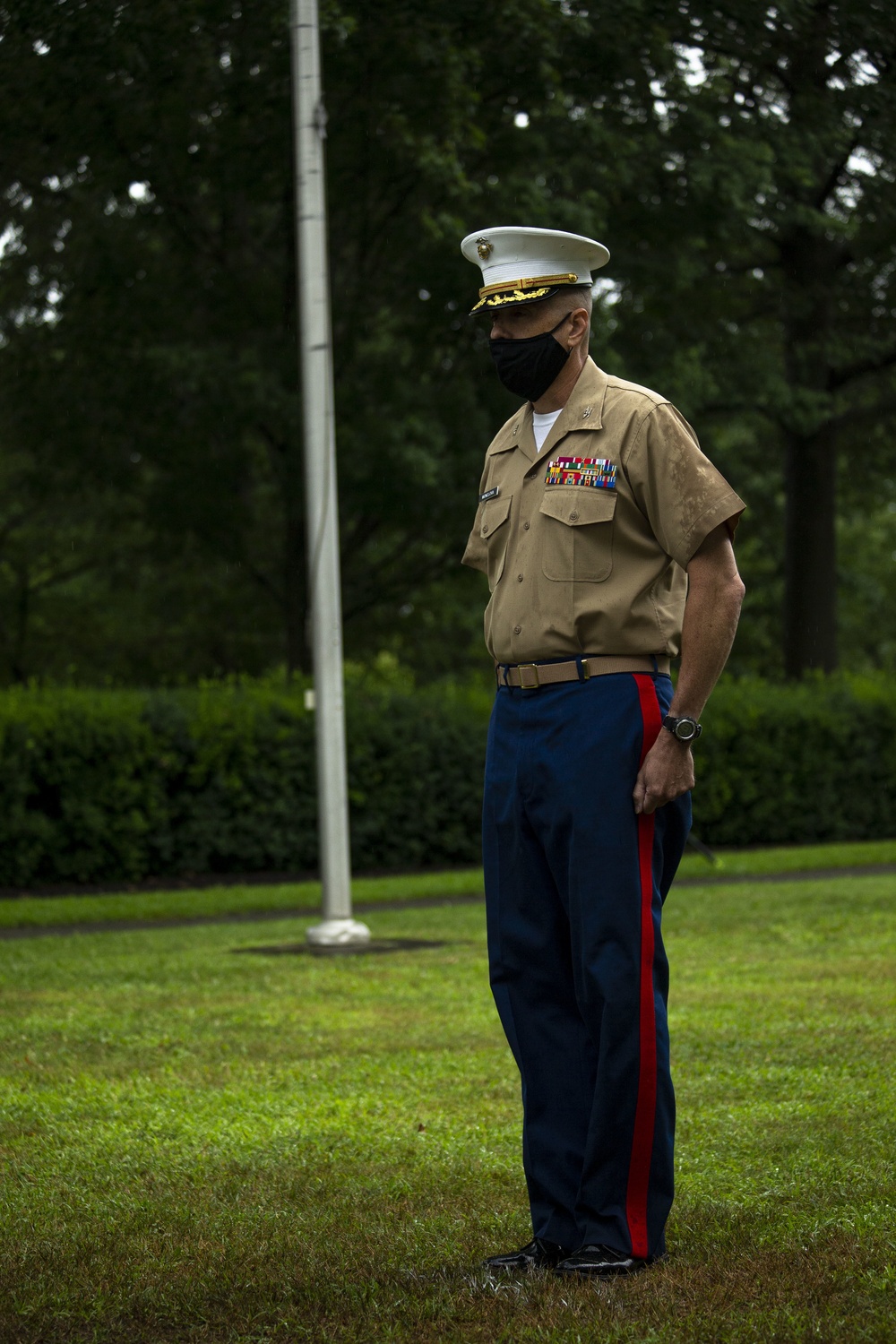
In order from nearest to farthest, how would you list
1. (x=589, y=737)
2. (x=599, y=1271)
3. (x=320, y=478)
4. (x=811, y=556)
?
(x=599, y=1271) < (x=589, y=737) < (x=320, y=478) < (x=811, y=556)

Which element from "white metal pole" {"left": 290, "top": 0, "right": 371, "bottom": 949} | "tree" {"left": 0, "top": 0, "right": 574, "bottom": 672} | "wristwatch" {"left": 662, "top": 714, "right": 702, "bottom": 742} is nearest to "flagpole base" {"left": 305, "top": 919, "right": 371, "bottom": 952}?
"white metal pole" {"left": 290, "top": 0, "right": 371, "bottom": 949}

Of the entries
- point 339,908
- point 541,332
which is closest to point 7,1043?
point 339,908

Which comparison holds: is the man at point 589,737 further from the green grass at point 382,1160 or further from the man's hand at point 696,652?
the green grass at point 382,1160

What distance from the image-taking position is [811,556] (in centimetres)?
2409

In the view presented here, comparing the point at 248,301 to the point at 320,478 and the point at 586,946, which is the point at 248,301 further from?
the point at 586,946

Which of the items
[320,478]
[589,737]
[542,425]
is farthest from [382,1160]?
[320,478]

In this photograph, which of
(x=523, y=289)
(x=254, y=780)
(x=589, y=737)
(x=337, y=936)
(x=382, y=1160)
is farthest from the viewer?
(x=254, y=780)

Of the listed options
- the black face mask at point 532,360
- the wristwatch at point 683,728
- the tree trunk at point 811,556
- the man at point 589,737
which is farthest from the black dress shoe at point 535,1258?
the tree trunk at point 811,556

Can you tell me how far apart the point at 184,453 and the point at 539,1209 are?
17.9 metres

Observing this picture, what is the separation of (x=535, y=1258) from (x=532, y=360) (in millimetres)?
2087

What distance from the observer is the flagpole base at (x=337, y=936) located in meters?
10.2

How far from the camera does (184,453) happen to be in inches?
826

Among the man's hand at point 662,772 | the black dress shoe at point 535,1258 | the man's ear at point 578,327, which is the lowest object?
the black dress shoe at point 535,1258

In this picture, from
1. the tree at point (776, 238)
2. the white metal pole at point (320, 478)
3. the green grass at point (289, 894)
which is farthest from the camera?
the green grass at point (289, 894)
